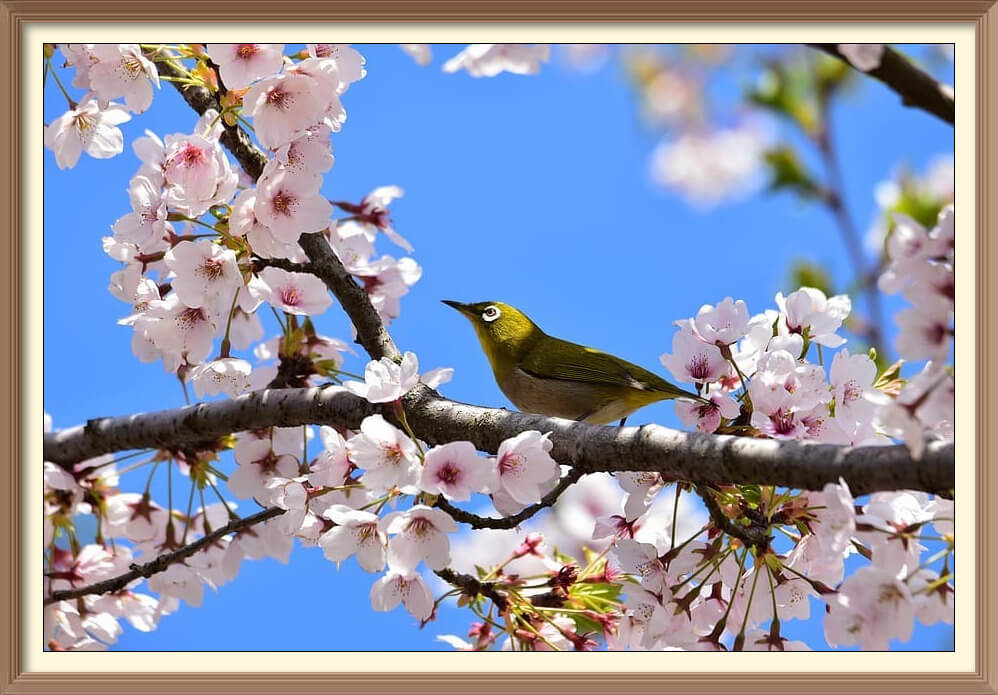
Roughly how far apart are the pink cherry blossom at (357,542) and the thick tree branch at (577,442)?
382mm

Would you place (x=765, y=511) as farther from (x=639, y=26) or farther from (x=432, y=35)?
(x=432, y=35)

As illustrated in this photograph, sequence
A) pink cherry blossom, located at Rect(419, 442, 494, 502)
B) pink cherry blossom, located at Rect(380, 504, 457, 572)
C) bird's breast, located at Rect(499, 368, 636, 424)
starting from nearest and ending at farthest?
pink cherry blossom, located at Rect(419, 442, 494, 502) < pink cherry blossom, located at Rect(380, 504, 457, 572) < bird's breast, located at Rect(499, 368, 636, 424)

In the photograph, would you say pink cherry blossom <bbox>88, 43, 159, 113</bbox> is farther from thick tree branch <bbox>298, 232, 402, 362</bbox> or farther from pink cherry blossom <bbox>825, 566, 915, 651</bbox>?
pink cherry blossom <bbox>825, 566, 915, 651</bbox>

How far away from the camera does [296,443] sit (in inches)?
123

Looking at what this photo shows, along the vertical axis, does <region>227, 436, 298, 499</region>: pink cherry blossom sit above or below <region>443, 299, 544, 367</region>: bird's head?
below

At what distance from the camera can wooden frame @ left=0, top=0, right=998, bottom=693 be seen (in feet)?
6.64

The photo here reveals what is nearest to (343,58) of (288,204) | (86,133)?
(288,204)

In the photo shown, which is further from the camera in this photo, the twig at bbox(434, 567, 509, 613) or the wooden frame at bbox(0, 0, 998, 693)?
the twig at bbox(434, 567, 509, 613)

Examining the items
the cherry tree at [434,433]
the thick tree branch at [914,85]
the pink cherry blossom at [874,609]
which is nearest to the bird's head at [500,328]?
the cherry tree at [434,433]

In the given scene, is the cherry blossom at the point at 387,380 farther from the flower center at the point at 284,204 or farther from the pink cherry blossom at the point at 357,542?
the flower center at the point at 284,204

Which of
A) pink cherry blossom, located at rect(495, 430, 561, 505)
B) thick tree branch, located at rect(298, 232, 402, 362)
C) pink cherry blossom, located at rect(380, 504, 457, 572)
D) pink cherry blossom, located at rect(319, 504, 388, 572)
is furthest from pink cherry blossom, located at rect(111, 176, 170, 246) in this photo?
pink cherry blossom, located at rect(495, 430, 561, 505)

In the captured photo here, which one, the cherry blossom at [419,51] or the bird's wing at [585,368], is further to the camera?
the bird's wing at [585,368]

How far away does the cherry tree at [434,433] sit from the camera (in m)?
1.97

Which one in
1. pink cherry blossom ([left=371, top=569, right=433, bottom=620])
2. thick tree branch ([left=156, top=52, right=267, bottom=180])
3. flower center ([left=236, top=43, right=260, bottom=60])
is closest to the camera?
pink cherry blossom ([left=371, top=569, right=433, bottom=620])
